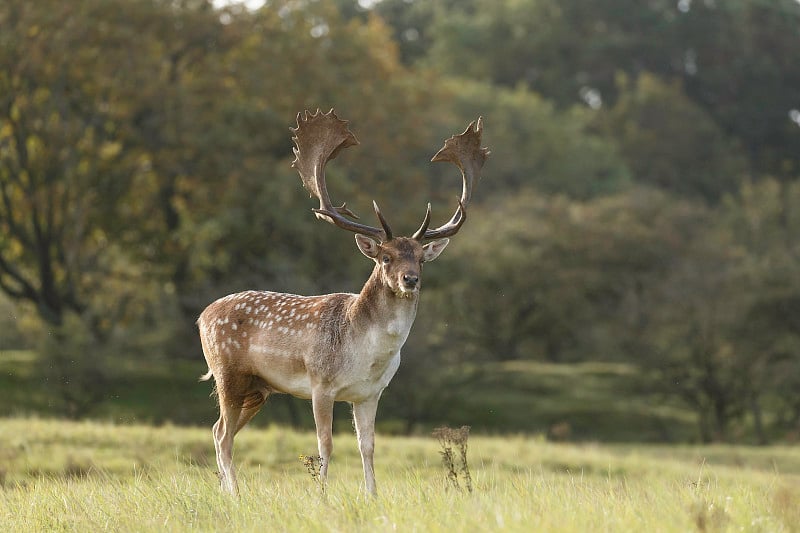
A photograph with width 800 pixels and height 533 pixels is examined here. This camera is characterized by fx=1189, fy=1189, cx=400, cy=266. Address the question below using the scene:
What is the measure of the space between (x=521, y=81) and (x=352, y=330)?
60.0 m

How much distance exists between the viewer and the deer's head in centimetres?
846

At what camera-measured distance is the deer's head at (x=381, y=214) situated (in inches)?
333

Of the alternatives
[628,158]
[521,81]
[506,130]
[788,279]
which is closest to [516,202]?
[506,130]

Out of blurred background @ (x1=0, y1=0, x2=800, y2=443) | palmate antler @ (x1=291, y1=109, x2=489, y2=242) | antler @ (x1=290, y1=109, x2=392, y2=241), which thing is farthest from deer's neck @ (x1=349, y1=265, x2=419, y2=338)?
blurred background @ (x1=0, y1=0, x2=800, y2=443)

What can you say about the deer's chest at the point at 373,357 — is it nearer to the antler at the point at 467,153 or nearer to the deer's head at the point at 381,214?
the deer's head at the point at 381,214

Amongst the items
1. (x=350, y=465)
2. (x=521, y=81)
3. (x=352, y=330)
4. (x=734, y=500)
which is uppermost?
(x=521, y=81)

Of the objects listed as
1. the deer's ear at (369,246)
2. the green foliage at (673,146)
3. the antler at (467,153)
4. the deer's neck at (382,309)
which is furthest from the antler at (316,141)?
the green foliage at (673,146)

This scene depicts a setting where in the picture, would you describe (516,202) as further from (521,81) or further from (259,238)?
(521,81)

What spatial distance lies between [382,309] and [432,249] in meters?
0.59

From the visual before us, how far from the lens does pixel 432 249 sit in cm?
876

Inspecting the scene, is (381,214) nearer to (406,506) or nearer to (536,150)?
(406,506)

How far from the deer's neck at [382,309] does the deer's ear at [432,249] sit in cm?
31

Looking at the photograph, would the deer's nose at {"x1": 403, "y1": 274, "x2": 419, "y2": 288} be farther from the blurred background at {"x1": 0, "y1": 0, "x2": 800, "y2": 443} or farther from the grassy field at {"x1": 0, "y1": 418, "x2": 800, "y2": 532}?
the blurred background at {"x1": 0, "y1": 0, "x2": 800, "y2": 443}

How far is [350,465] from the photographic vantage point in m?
15.0
